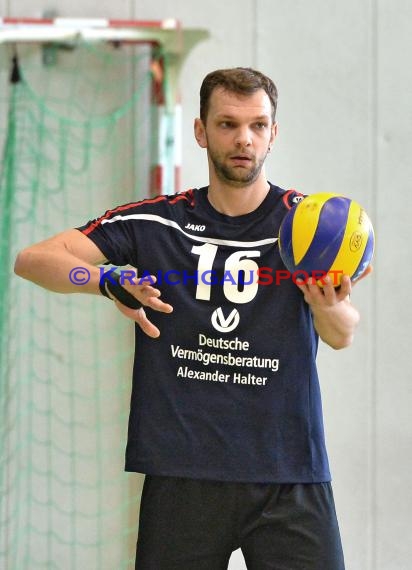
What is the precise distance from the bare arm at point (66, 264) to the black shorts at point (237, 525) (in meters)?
0.41

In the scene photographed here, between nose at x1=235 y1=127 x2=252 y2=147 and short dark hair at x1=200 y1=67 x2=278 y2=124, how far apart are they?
0.36ft

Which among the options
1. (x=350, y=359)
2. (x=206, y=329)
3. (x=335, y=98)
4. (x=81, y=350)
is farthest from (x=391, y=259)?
(x=206, y=329)

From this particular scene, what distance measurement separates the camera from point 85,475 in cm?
336

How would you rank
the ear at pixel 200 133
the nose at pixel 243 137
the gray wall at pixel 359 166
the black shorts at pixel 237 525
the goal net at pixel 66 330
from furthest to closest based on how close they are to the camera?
the gray wall at pixel 359 166 < the goal net at pixel 66 330 < the ear at pixel 200 133 < the nose at pixel 243 137 < the black shorts at pixel 237 525

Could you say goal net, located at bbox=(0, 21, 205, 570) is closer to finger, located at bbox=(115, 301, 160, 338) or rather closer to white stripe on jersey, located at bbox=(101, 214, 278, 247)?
white stripe on jersey, located at bbox=(101, 214, 278, 247)

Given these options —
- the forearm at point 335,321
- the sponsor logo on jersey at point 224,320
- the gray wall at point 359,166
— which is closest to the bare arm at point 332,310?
the forearm at point 335,321

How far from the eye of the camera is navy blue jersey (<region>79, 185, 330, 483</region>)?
2092 millimetres

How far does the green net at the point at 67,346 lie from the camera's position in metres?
3.34

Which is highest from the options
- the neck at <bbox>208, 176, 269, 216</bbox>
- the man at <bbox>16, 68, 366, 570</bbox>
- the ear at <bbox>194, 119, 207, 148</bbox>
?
the ear at <bbox>194, 119, 207, 148</bbox>

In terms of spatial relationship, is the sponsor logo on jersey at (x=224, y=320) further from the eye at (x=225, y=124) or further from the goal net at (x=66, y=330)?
the goal net at (x=66, y=330)

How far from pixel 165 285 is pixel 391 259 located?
1527mm

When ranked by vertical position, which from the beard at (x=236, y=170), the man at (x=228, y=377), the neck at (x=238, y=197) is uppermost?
the beard at (x=236, y=170)

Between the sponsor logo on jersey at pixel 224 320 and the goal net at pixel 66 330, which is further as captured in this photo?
the goal net at pixel 66 330

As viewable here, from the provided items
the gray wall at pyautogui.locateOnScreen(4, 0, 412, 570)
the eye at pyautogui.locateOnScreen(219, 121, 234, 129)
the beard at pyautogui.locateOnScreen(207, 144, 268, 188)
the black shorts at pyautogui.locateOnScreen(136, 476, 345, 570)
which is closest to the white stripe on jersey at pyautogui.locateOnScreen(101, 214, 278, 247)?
the beard at pyautogui.locateOnScreen(207, 144, 268, 188)
